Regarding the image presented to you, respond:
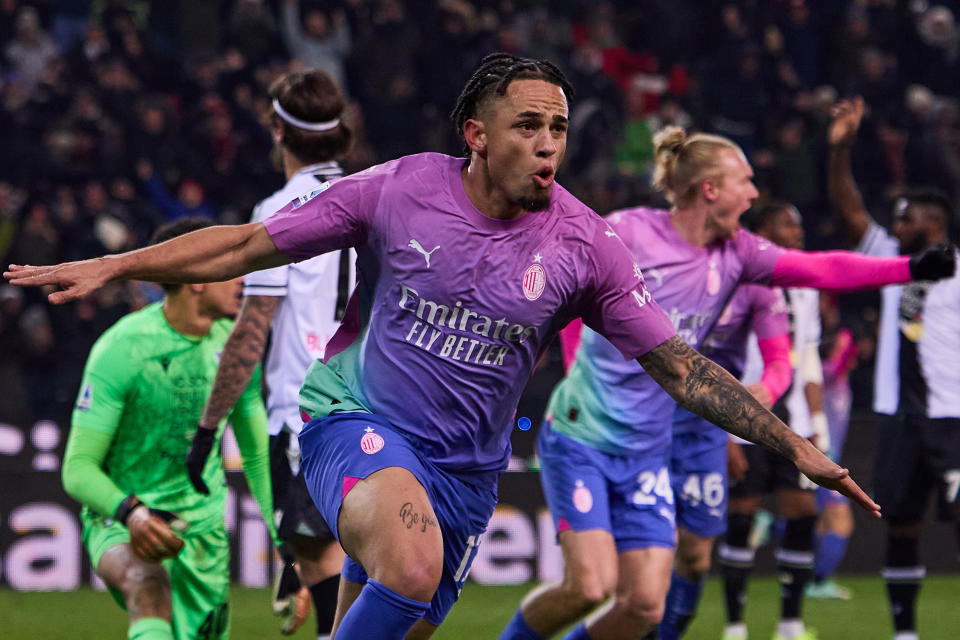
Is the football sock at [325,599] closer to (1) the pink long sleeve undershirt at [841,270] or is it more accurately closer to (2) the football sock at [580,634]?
(2) the football sock at [580,634]

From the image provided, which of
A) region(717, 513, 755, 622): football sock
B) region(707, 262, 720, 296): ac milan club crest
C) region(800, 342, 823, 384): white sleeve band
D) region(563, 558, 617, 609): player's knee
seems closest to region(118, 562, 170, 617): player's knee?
region(563, 558, 617, 609): player's knee

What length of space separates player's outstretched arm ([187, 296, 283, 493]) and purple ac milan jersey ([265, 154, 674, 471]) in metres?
0.97

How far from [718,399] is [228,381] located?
200cm

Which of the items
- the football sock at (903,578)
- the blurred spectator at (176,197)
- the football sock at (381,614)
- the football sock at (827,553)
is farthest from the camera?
the blurred spectator at (176,197)

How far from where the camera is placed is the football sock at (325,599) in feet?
18.3

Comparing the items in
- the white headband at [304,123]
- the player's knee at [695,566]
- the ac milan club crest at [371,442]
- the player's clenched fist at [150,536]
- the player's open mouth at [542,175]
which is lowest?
the player's knee at [695,566]

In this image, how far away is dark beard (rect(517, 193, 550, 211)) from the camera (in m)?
4.14

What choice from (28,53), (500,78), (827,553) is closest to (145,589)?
(500,78)

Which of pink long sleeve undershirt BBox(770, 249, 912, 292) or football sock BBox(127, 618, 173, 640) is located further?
pink long sleeve undershirt BBox(770, 249, 912, 292)

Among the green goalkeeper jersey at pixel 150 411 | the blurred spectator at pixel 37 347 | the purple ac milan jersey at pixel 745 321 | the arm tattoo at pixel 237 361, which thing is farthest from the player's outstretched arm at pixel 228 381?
the blurred spectator at pixel 37 347

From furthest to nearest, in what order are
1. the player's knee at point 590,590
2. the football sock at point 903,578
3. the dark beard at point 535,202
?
the football sock at point 903,578
the player's knee at point 590,590
the dark beard at point 535,202

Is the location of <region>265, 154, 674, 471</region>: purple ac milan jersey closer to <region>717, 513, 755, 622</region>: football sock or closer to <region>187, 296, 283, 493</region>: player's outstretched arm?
<region>187, 296, 283, 493</region>: player's outstretched arm

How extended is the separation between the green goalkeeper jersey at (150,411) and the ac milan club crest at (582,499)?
149 cm

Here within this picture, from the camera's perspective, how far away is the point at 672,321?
5863 mm
